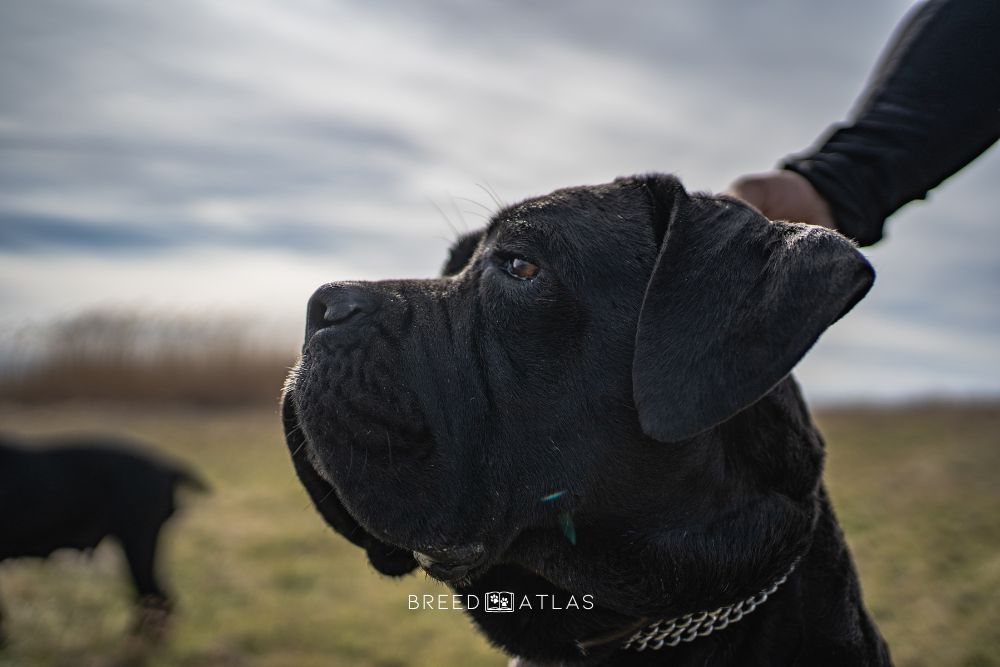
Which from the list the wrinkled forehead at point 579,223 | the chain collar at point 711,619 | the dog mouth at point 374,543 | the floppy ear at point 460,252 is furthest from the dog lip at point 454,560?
the floppy ear at point 460,252

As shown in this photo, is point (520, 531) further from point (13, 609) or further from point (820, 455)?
point (13, 609)

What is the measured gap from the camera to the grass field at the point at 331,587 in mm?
4371

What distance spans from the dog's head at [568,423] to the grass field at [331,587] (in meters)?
0.86

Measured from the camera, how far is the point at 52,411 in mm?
13852

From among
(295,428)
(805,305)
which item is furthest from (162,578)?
(805,305)

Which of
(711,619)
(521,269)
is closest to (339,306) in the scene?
(521,269)

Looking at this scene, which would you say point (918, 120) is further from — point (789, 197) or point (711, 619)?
point (711, 619)

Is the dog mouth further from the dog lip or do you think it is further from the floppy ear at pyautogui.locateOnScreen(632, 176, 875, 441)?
the floppy ear at pyautogui.locateOnScreen(632, 176, 875, 441)

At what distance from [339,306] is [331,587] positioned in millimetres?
4423

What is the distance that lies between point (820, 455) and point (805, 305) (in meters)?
0.60

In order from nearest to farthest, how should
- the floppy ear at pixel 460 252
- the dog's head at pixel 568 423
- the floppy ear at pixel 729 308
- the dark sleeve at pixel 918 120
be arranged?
the floppy ear at pixel 729 308 < the dog's head at pixel 568 423 < the dark sleeve at pixel 918 120 < the floppy ear at pixel 460 252

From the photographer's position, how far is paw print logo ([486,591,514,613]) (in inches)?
80.0

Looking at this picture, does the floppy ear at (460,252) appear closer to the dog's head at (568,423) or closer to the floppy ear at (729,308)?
the dog's head at (568,423)

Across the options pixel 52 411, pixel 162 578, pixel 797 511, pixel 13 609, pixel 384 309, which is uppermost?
pixel 384 309
